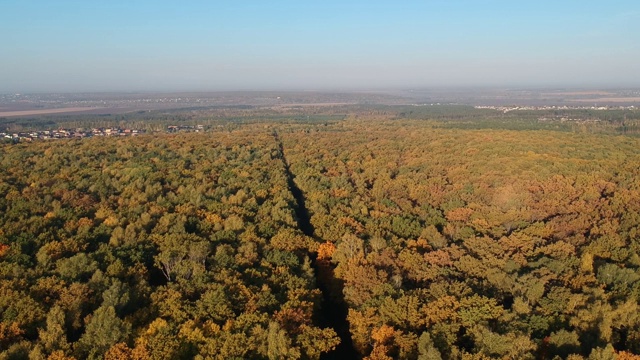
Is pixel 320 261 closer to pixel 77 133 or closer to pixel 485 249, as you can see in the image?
pixel 485 249

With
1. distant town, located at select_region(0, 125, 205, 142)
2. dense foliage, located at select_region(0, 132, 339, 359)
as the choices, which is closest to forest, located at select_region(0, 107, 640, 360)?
dense foliage, located at select_region(0, 132, 339, 359)

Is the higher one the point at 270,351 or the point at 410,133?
the point at 410,133

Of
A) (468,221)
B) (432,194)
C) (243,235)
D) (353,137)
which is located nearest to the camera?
(243,235)

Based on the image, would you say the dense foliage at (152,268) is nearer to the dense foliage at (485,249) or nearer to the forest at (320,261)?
the forest at (320,261)

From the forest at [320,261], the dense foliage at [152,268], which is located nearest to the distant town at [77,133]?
the forest at [320,261]

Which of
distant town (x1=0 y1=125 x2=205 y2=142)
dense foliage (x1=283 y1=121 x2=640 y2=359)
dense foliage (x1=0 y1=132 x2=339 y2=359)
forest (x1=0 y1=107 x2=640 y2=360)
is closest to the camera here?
dense foliage (x1=0 y1=132 x2=339 y2=359)

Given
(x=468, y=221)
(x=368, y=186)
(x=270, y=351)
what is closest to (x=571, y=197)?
(x=468, y=221)

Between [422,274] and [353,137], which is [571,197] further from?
[353,137]

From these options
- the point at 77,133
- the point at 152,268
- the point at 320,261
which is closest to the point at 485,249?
the point at 320,261

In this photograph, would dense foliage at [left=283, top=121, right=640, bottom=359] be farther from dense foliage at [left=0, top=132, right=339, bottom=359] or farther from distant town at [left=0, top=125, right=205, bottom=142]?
distant town at [left=0, top=125, right=205, bottom=142]
